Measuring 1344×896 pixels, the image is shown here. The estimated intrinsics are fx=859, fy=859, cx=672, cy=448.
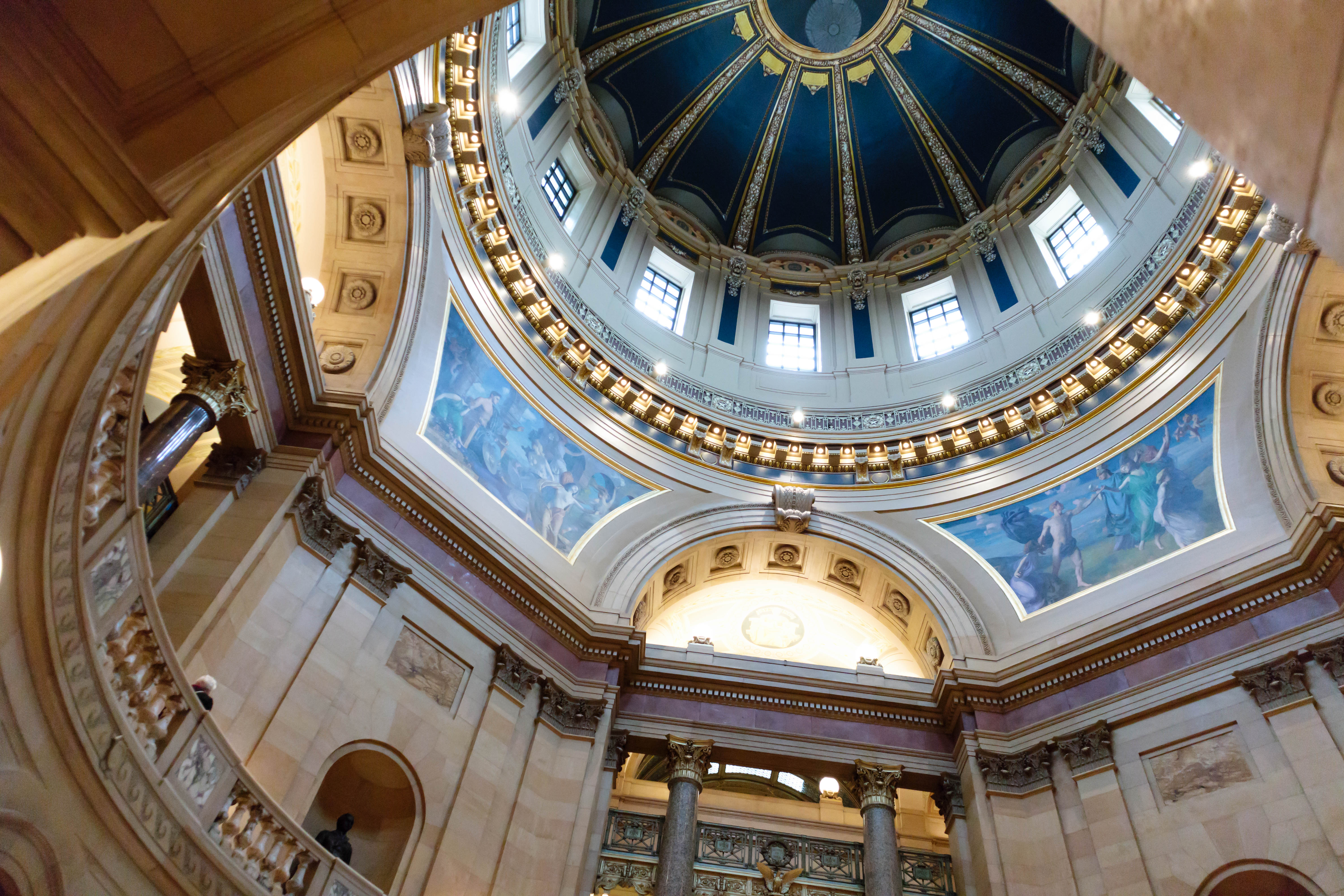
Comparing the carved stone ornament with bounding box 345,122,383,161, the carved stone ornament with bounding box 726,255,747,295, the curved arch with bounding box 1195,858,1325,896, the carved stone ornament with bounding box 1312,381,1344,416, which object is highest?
the carved stone ornament with bounding box 726,255,747,295

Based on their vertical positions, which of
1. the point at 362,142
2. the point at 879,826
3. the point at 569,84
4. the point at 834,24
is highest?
the point at 834,24

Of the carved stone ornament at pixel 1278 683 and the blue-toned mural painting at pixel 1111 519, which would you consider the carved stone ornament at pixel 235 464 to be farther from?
the carved stone ornament at pixel 1278 683

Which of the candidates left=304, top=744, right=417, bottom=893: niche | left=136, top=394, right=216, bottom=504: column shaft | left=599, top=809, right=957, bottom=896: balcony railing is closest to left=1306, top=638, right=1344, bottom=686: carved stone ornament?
left=599, top=809, right=957, bottom=896: balcony railing

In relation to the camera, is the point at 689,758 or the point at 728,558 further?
the point at 728,558

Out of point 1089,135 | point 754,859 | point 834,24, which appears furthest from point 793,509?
point 834,24

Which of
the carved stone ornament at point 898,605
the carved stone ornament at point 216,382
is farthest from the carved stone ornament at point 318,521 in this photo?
the carved stone ornament at point 898,605

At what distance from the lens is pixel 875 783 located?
45.1 ft

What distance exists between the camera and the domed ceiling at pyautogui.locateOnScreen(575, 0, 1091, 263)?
962 inches

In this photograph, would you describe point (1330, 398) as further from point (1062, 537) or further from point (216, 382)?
point (216, 382)

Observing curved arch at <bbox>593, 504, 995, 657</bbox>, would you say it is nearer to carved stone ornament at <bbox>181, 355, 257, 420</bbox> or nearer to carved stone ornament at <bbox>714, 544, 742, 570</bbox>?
carved stone ornament at <bbox>714, 544, 742, 570</bbox>

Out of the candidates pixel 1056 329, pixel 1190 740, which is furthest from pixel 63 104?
pixel 1056 329

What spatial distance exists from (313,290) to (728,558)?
977 centimetres

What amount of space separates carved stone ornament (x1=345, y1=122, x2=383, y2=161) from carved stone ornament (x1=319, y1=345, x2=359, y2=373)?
9.77 ft

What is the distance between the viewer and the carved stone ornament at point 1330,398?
515 inches
